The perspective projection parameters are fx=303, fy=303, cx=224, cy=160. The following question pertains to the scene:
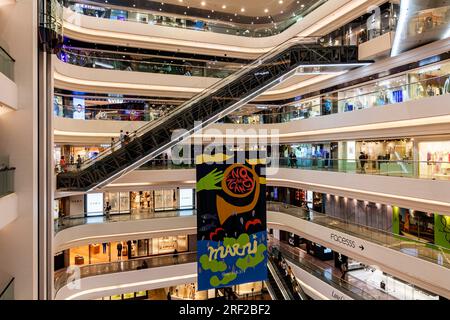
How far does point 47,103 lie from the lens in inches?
284

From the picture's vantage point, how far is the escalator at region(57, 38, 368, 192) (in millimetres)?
10523

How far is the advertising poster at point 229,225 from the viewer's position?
6262 millimetres

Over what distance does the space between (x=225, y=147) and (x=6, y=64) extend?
12275 millimetres

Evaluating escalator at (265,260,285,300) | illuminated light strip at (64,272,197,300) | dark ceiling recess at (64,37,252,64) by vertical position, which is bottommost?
escalator at (265,260,285,300)

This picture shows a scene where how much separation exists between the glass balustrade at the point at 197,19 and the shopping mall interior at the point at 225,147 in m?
0.11

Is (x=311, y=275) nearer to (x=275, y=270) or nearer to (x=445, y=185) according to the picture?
(x=275, y=270)

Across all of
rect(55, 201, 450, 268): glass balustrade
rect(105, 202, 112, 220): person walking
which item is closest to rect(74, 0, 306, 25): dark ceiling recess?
rect(105, 202, 112, 220): person walking

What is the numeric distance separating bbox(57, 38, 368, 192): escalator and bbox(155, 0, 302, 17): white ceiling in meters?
7.36

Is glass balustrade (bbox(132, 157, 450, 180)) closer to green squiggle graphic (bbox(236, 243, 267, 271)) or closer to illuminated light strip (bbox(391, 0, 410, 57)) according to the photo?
illuminated light strip (bbox(391, 0, 410, 57))

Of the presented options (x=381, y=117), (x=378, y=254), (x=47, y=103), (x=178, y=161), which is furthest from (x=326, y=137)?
(x=47, y=103)

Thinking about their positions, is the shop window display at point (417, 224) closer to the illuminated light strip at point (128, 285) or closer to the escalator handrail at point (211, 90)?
the escalator handrail at point (211, 90)

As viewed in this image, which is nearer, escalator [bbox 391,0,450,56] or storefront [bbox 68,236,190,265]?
escalator [bbox 391,0,450,56]

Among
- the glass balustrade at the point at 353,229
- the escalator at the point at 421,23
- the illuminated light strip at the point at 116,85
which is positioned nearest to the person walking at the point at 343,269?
the glass balustrade at the point at 353,229

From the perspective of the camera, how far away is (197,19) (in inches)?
682
